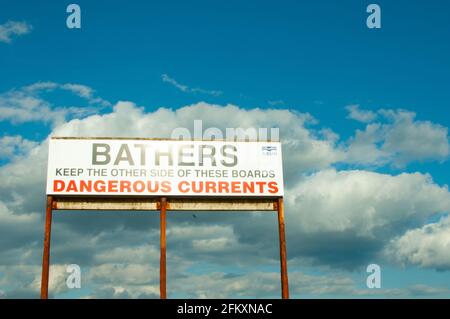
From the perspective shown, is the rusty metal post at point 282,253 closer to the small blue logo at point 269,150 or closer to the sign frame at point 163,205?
the sign frame at point 163,205

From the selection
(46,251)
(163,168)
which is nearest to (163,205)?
(163,168)

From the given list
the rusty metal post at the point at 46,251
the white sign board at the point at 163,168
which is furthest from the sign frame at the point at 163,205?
the white sign board at the point at 163,168

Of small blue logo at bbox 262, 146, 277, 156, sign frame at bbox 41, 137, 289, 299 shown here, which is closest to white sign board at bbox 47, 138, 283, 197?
small blue logo at bbox 262, 146, 277, 156

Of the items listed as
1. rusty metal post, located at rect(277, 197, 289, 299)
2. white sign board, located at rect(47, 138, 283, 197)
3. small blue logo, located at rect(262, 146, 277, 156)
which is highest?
small blue logo, located at rect(262, 146, 277, 156)

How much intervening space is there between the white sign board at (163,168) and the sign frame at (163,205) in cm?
36

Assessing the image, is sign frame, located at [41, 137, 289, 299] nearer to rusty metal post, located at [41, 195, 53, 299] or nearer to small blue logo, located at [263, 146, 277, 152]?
rusty metal post, located at [41, 195, 53, 299]

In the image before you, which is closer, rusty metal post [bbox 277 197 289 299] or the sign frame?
Result: the sign frame

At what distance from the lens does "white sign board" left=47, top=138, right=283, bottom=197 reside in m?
23.8

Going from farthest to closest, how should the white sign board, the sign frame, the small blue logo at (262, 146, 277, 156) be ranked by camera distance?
the small blue logo at (262, 146, 277, 156)
the white sign board
the sign frame

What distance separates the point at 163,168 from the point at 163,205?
1.70 metres

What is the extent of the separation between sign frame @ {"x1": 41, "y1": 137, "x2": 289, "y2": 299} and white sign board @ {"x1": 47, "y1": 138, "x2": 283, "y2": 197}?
14.1 inches
